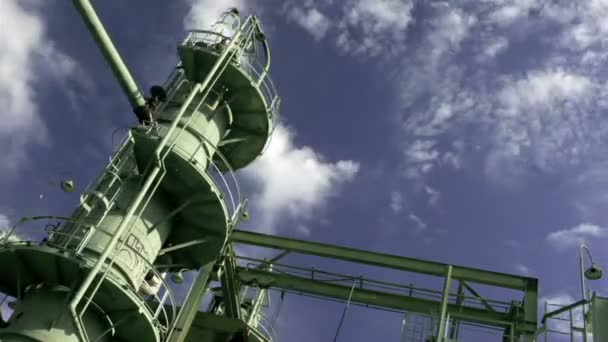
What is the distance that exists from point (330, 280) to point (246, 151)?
4850 millimetres

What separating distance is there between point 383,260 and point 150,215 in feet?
23.8

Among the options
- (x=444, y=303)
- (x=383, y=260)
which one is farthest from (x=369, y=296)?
(x=444, y=303)

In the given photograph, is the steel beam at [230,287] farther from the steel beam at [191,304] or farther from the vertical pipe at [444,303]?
the vertical pipe at [444,303]

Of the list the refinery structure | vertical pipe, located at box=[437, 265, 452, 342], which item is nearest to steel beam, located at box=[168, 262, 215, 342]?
the refinery structure

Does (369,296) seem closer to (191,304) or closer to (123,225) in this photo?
(191,304)

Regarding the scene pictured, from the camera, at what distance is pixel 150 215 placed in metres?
15.6

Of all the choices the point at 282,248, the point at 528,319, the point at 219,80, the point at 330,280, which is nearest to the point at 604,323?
the point at 528,319

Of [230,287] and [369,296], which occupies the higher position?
[369,296]

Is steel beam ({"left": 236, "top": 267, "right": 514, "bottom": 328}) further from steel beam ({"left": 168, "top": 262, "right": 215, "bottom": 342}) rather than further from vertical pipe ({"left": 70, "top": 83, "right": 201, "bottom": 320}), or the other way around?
vertical pipe ({"left": 70, "top": 83, "right": 201, "bottom": 320})

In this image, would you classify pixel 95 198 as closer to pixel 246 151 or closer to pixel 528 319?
pixel 246 151

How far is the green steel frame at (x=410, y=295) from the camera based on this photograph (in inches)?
700

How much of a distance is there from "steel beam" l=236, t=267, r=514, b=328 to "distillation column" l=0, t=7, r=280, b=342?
248 centimetres

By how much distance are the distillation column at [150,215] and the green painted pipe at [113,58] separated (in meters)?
0.05

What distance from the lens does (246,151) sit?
20.1 m
